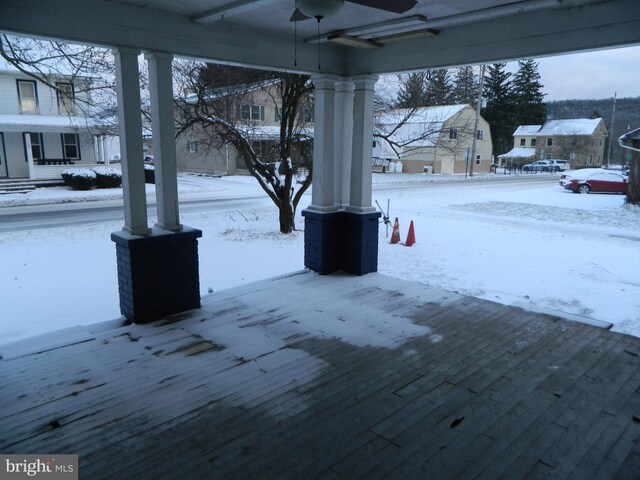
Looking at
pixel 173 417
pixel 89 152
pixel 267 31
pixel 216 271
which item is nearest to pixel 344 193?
pixel 267 31

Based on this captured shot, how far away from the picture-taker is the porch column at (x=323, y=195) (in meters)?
5.99

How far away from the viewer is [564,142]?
4406 centimetres

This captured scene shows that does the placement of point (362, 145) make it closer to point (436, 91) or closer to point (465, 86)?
point (436, 91)

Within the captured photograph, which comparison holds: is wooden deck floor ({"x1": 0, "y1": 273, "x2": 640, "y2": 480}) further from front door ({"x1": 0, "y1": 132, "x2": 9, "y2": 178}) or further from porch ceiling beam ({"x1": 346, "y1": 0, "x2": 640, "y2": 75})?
front door ({"x1": 0, "y1": 132, "x2": 9, "y2": 178})

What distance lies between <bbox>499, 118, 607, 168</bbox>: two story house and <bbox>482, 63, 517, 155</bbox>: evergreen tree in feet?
3.43

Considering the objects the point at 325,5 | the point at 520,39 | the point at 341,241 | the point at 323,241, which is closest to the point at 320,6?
the point at 325,5

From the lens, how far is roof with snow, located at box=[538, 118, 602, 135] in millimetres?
43469

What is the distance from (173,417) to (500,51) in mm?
4449

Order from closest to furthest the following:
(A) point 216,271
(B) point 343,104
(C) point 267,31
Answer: (C) point 267,31
(B) point 343,104
(A) point 216,271

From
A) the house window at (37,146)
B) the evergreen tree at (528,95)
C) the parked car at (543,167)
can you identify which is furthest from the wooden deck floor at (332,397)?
the evergreen tree at (528,95)

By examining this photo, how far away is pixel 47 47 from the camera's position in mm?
8977

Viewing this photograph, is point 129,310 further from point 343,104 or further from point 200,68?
point 200,68

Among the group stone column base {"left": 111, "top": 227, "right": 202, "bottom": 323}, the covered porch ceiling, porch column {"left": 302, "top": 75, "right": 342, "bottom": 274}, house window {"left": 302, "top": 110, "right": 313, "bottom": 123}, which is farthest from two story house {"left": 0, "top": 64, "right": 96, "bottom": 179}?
stone column base {"left": 111, "top": 227, "right": 202, "bottom": 323}

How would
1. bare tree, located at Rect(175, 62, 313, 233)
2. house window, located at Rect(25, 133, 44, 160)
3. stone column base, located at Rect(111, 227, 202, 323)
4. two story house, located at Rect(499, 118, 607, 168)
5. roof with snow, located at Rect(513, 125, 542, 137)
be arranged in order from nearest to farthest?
1. stone column base, located at Rect(111, 227, 202, 323)
2. bare tree, located at Rect(175, 62, 313, 233)
3. house window, located at Rect(25, 133, 44, 160)
4. two story house, located at Rect(499, 118, 607, 168)
5. roof with snow, located at Rect(513, 125, 542, 137)
